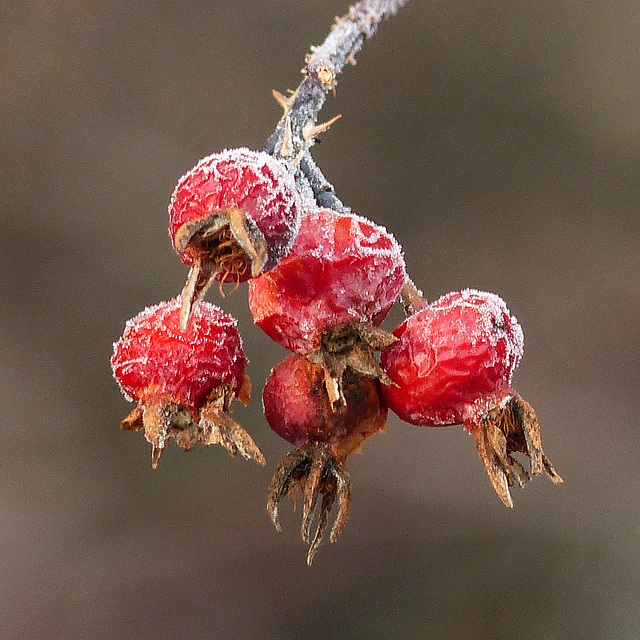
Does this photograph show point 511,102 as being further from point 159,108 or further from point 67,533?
point 67,533

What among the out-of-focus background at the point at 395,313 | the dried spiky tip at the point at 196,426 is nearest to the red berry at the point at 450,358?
the dried spiky tip at the point at 196,426

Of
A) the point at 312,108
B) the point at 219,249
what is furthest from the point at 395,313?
the point at 219,249

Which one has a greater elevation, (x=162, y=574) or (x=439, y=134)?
(x=439, y=134)

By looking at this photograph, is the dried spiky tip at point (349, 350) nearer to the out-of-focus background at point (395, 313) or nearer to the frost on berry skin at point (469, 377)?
the frost on berry skin at point (469, 377)

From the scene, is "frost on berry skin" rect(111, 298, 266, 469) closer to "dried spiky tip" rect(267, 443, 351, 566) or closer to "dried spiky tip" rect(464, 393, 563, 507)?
"dried spiky tip" rect(267, 443, 351, 566)

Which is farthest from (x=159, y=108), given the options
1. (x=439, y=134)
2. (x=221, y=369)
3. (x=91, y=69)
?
(x=221, y=369)
